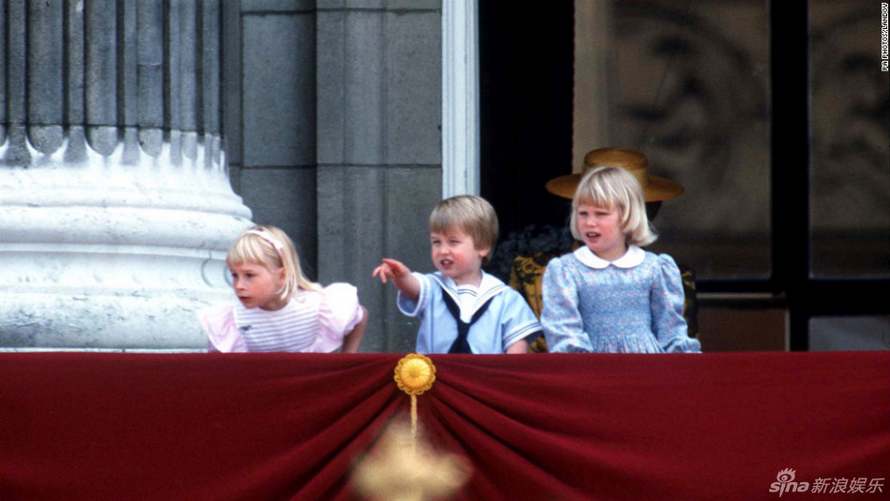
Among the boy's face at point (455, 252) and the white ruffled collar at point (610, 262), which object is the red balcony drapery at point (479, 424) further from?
the boy's face at point (455, 252)

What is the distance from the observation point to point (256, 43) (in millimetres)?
10461

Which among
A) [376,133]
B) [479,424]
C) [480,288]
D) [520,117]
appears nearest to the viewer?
[479,424]

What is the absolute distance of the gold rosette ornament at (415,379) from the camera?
682cm

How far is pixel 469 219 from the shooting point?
8008 millimetres

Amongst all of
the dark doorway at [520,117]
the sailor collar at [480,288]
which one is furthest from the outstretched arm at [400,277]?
the dark doorway at [520,117]

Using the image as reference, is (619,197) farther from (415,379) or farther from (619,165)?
(619,165)

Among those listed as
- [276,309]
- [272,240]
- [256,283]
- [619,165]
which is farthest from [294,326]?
[619,165]

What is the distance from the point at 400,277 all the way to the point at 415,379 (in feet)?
3.75

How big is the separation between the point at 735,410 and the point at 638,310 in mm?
1090

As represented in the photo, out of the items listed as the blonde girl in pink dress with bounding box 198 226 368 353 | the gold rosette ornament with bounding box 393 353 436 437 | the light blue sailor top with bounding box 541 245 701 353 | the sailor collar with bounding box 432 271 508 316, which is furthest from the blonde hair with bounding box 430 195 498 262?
the gold rosette ornament with bounding box 393 353 436 437

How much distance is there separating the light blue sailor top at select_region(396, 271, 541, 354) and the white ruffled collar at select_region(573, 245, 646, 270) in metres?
0.33

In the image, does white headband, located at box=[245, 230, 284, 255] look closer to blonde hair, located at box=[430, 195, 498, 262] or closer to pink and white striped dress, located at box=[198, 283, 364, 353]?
pink and white striped dress, located at box=[198, 283, 364, 353]

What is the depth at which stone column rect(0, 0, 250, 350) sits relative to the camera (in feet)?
28.0

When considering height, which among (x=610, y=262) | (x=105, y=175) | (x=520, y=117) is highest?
(x=520, y=117)
